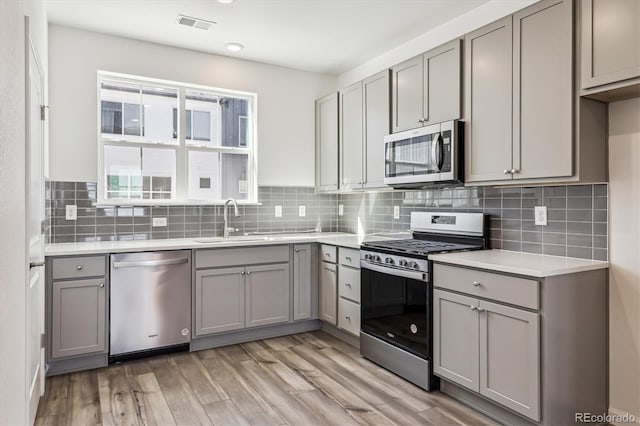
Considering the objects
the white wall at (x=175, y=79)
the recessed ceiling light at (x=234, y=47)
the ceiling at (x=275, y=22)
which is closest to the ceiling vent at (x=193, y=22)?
the ceiling at (x=275, y=22)

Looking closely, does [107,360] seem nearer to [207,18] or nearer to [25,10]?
[25,10]

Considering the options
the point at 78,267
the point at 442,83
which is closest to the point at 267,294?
the point at 78,267

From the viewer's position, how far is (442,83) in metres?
3.01

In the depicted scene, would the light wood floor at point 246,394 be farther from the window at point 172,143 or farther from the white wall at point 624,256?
the window at point 172,143

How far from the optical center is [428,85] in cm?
313

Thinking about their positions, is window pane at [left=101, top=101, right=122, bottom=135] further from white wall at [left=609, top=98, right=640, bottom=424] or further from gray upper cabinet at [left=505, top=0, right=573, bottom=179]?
white wall at [left=609, top=98, right=640, bottom=424]

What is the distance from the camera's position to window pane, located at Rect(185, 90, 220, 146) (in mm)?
4125

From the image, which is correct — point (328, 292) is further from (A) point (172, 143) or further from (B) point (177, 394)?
(A) point (172, 143)

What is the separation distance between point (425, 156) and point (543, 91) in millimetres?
908

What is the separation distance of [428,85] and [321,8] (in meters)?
0.99

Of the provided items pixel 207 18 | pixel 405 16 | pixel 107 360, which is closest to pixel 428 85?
pixel 405 16

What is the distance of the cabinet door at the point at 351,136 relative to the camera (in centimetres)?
396

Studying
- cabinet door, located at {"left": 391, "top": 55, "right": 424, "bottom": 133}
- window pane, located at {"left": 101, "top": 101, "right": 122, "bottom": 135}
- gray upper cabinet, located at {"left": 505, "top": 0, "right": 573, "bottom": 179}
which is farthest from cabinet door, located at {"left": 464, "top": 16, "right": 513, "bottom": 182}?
window pane, located at {"left": 101, "top": 101, "right": 122, "bottom": 135}

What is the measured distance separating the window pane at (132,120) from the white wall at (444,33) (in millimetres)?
2228
